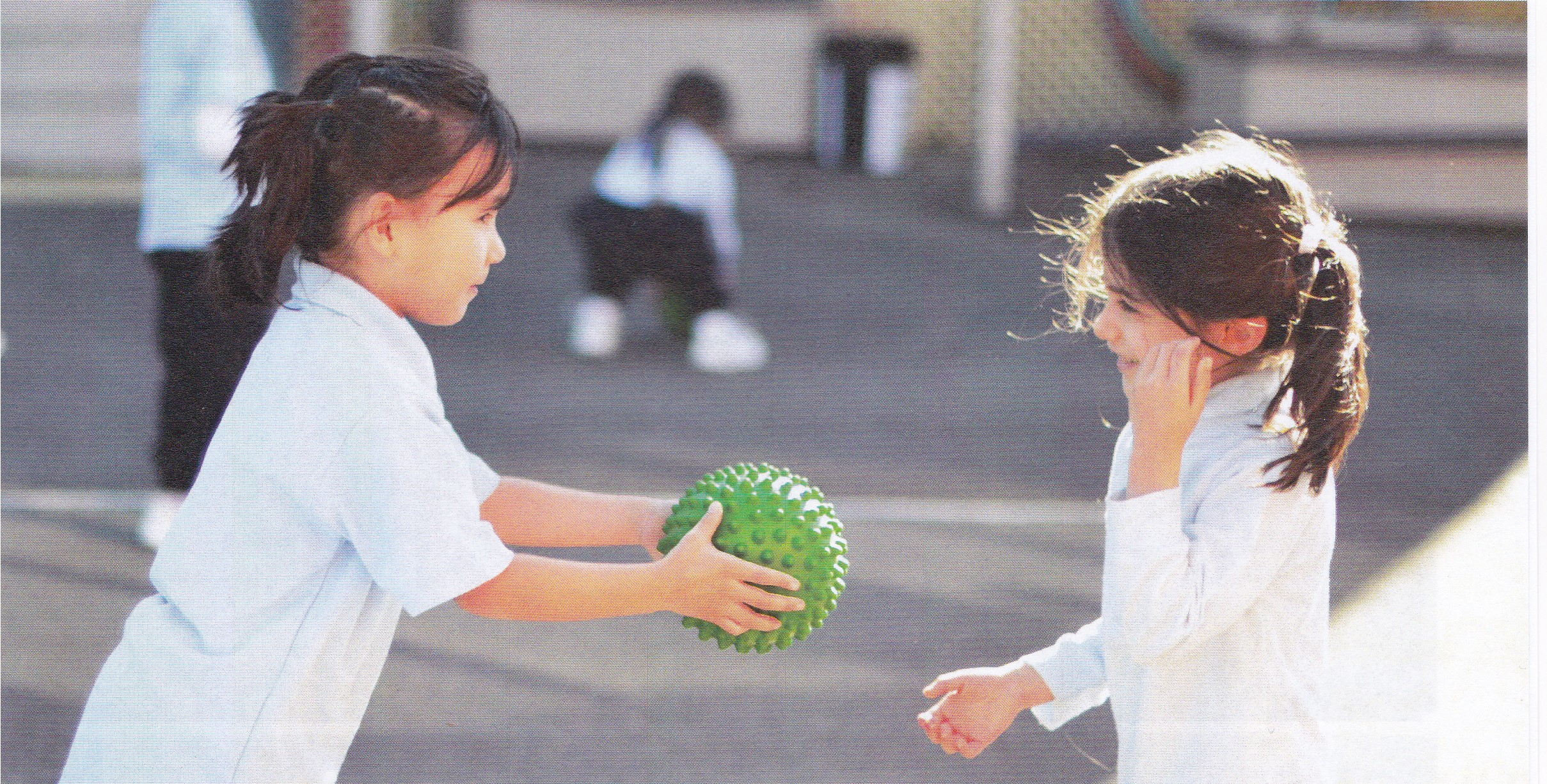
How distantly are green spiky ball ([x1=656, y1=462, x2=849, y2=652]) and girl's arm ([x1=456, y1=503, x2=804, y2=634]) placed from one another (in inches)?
0.9

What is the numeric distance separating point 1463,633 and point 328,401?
2.44 m

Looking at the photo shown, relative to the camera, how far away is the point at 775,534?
1.66 meters

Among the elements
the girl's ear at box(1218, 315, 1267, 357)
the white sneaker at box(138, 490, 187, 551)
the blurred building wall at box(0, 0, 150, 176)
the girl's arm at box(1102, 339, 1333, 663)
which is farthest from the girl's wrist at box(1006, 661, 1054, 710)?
the blurred building wall at box(0, 0, 150, 176)

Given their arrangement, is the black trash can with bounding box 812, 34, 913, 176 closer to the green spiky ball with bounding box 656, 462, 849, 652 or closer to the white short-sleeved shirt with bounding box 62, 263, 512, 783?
→ the green spiky ball with bounding box 656, 462, 849, 652

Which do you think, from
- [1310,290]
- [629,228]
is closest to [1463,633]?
[1310,290]

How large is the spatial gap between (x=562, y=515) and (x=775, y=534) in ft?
1.12

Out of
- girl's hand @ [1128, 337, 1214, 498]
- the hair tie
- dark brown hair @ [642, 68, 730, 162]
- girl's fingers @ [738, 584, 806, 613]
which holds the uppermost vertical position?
the hair tie

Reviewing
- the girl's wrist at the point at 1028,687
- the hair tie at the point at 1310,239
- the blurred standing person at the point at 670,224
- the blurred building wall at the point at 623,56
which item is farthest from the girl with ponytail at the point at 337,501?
the blurred building wall at the point at 623,56

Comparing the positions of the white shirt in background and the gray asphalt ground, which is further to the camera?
the white shirt in background

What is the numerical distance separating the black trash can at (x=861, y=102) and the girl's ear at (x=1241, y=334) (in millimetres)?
8368

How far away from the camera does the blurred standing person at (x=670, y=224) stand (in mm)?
6121

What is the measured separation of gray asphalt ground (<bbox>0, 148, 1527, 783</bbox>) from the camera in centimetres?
287

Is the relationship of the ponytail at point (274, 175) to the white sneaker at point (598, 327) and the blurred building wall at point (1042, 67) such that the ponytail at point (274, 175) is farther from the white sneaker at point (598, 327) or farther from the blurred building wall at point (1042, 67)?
the blurred building wall at point (1042, 67)

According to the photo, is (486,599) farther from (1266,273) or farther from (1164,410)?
(1266,273)
